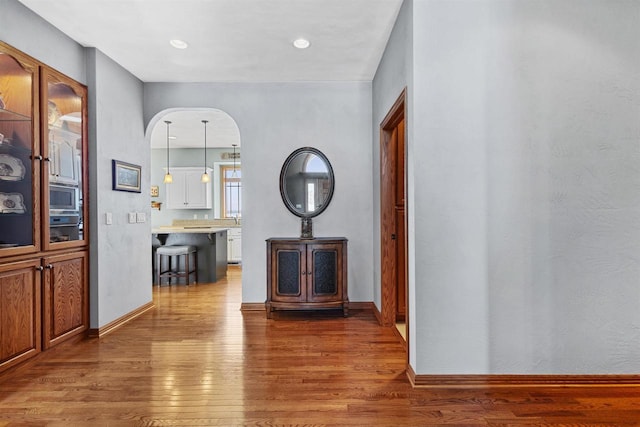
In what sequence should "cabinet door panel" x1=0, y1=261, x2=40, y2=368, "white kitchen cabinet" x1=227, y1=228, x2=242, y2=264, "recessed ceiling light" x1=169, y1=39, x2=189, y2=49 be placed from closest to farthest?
"cabinet door panel" x1=0, y1=261, x2=40, y2=368 → "recessed ceiling light" x1=169, y1=39, x2=189, y2=49 → "white kitchen cabinet" x1=227, y1=228, x2=242, y2=264

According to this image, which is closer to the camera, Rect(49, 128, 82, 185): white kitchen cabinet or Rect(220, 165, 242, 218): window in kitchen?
Rect(49, 128, 82, 185): white kitchen cabinet

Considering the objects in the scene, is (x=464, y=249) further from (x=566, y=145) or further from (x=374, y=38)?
(x=374, y=38)

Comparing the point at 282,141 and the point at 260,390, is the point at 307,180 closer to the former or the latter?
the point at 282,141

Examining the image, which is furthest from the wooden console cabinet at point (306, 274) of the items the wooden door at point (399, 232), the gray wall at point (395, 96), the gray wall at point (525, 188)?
the gray wall at point (525, 188)

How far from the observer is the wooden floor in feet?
6.44

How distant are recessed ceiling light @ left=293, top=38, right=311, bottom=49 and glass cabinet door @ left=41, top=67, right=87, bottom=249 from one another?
2.01 metres

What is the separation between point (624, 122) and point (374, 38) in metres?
1.95

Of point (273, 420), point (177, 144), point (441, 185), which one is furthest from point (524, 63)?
point (177, 144)

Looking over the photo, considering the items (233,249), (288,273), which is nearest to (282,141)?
(288,273)

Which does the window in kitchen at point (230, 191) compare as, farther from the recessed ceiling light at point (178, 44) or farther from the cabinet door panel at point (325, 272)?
the recessed ceiling light at point (178, 44)

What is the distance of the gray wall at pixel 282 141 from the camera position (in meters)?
4.09

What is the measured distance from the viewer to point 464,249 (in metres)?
2.25

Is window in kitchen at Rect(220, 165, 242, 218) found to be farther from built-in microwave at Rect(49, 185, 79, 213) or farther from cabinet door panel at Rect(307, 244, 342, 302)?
built-in microwave at Rect(49, 185, 79, 213)

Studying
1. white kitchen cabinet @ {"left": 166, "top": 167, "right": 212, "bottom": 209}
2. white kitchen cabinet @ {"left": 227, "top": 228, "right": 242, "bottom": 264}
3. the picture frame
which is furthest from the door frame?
white kitchen cabinet @ {"left": 166, "top": 167, "right": 212, "bottom": 209}
